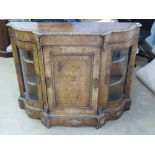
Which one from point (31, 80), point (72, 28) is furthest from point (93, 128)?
point (72, 28)

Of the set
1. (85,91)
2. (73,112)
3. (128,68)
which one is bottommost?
(73,112)

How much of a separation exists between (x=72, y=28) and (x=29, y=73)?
1.79 feet

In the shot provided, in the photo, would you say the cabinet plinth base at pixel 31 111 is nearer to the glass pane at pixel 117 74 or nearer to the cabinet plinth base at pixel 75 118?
the cabinet plinth base at pixel 75 118

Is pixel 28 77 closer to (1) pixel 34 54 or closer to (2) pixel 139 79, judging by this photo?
(1) pixel 34 54

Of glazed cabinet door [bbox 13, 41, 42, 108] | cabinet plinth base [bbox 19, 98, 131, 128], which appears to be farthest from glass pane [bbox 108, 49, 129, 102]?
glazed cabinet door [bbox 13, 41, 42, 108]

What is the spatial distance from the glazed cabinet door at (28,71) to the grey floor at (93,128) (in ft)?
0.58

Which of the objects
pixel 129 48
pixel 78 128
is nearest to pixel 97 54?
pixel 129 48

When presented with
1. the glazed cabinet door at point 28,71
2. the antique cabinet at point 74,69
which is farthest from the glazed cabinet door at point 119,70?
the glazed cabinet door at point 28,71

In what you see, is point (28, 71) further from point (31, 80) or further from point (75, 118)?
point (75, 118)

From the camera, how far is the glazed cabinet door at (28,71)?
1.53m

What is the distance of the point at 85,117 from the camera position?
5.66ft

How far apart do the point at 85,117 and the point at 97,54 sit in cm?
56

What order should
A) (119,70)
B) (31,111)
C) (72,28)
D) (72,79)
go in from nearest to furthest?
(72,28)
(72,79)
(119,70)
(31,111)

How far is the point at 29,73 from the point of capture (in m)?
1.75
